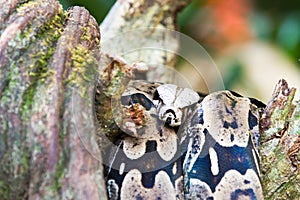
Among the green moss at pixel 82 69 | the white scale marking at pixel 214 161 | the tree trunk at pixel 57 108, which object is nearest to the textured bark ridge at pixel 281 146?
the tree trunk at pixel 57 108

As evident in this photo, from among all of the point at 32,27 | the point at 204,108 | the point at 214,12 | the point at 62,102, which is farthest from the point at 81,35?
the point at 214,12

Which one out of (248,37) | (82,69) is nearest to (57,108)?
(82,69)

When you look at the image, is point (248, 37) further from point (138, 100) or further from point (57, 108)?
point (57, 108)

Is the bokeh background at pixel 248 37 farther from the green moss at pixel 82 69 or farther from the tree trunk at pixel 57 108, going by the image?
the green moss at pixel 82 69

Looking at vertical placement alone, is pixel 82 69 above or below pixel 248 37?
below

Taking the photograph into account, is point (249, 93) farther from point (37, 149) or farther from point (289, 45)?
point (37, 149)

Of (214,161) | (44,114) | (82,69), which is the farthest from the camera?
(214,161)
